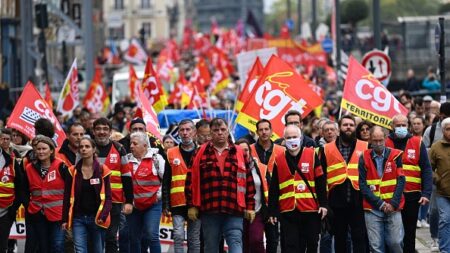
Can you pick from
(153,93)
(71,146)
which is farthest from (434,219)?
(153,93)

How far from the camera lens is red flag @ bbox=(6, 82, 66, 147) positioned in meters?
18.0

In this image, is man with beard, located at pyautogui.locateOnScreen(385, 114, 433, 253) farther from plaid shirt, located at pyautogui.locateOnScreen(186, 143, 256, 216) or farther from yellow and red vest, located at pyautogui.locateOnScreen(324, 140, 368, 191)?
plaid shirt, located at pyautogui.locateOnScreen(186, 143, 256, 216)

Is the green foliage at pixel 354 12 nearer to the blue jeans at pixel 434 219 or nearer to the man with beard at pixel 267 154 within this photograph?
the blue jeans at pixel 434 219

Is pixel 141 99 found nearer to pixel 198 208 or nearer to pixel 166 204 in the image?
pixel 166 204

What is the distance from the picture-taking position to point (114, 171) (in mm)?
15141

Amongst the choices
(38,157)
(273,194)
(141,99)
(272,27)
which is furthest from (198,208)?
(272,27)

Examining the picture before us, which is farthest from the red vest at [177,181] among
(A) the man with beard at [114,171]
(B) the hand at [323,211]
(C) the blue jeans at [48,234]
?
(B) the hand at [323,211]

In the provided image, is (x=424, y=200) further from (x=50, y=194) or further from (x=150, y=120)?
(x=150, y=120)

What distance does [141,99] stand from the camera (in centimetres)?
1856

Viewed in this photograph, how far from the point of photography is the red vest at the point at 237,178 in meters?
14.0

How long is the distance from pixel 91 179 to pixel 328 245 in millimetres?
2800

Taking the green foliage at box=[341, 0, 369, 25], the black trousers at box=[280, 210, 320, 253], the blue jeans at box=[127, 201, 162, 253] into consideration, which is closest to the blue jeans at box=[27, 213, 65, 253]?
the blue jeans at box=[127, 201, 162, 253]

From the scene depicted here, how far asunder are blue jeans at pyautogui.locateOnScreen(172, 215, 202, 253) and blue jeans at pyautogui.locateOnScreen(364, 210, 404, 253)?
5.85ft

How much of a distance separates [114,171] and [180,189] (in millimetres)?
741
